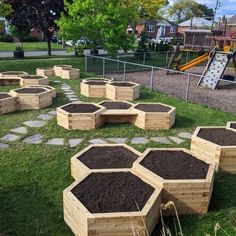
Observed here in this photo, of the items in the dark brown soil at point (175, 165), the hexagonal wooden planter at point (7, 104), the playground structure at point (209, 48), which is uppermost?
the playground structure at point (209, 48)

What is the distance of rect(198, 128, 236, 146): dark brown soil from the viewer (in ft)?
20.6

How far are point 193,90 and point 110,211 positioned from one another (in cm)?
1077

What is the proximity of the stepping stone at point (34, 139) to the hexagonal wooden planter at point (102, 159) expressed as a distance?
1.79 metres

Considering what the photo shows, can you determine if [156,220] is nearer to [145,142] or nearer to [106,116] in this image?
[145,142]

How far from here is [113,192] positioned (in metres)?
4.41

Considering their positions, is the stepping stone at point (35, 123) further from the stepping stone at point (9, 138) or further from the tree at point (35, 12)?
the tree at point (35, 12)

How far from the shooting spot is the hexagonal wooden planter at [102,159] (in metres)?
5.30

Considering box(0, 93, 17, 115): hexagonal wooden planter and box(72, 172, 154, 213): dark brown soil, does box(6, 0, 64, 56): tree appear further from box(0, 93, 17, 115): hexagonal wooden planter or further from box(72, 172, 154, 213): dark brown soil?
box(72, 172, 154, 213): dark brown soil

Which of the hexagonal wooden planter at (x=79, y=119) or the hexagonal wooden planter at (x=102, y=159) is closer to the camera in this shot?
the hexagonal wooden planter at (x=102, y=159)

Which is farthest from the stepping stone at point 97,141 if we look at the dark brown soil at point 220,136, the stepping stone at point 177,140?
the dark brown soil at point 220,136

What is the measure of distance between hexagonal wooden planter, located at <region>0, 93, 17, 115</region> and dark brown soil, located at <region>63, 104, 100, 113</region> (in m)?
2.04

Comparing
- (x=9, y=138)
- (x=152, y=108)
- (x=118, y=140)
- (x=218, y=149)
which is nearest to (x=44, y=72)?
(x=152, y=108)

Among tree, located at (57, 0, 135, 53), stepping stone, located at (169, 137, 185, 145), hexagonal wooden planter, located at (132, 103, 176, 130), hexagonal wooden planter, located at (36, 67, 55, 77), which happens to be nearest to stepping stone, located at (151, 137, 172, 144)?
stepping stone, located at (169, 137, 185, 145)

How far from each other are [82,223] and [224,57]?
13.0 m
